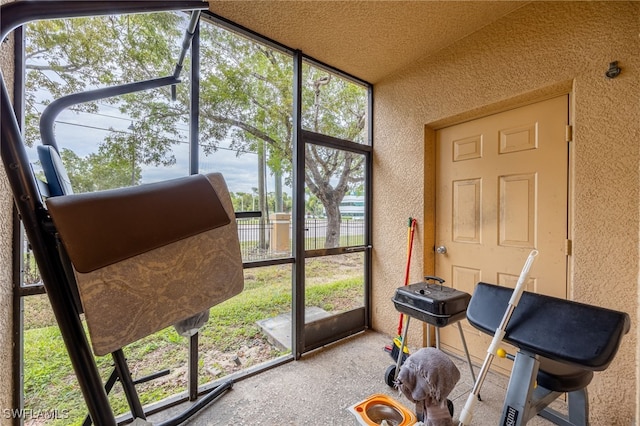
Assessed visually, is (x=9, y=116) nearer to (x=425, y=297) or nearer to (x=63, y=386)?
(x=63, y=386)

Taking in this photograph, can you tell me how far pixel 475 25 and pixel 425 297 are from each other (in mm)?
2088

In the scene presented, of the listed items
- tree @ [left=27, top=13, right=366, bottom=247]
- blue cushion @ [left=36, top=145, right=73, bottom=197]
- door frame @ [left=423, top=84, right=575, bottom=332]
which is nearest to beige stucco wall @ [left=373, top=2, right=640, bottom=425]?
door frame @ [left=423, top=84, right=575, bottom=332]

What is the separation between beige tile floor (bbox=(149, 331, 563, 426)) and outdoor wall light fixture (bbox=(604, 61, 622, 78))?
6.84 feet

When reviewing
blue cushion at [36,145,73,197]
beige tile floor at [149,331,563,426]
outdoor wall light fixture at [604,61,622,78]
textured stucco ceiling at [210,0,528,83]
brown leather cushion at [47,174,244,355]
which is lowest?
beige tile floor at [149,331,563,426]

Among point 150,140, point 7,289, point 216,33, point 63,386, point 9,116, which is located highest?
point 216,33

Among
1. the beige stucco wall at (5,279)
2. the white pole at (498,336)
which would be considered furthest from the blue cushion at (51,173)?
the white pole at (498,336)

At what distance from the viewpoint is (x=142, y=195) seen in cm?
78

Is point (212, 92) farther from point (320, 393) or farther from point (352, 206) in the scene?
point (320, 393)

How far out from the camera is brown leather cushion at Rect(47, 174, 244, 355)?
26.1 inches

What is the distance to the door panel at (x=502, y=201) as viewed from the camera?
1830 mm

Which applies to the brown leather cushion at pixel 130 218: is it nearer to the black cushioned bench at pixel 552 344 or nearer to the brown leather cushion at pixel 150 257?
the brown leather cushion at pixel 150 257

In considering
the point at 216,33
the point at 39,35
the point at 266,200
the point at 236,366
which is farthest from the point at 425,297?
the point at 39,35

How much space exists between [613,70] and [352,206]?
2013 millimetres

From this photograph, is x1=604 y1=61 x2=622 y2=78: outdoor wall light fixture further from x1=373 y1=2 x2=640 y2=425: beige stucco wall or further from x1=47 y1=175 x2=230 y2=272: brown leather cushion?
x1=47 y1=175 x2=230 y2=272: brown leather cushion
